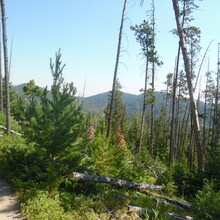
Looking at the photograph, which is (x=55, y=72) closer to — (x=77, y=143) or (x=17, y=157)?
(x=77, y=143)

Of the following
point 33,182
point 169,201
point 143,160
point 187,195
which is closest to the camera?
point 33,182

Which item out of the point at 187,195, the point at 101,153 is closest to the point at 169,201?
the point at 187,195

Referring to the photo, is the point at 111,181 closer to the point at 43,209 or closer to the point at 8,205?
the point at 43,209

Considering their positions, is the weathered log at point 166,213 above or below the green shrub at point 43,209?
below

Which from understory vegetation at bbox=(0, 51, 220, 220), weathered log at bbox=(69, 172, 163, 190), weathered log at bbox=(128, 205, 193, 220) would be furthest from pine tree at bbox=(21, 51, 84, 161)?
weathered log at bbox=(128, 205, 193, 220)

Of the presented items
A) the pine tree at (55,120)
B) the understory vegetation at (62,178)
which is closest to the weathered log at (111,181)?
the understory vegetation at (62,178)

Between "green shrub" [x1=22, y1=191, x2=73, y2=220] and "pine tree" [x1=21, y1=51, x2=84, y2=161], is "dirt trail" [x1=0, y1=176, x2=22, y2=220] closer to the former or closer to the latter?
"green shrub" [x1=22, y1=191, x2=73, y2=220]

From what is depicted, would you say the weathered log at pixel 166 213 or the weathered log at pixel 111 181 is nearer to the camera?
the weathered log at pixel 166 213

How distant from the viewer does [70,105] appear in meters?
6.95

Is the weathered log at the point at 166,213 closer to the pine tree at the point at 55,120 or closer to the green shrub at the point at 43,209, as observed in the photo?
the green shrub at the point at 43,209

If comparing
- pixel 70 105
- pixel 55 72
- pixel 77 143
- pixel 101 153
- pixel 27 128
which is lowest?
pixel 101 153

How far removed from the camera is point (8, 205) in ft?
17.4

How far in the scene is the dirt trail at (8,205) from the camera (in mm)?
4820

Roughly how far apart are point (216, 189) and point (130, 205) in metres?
4.03
